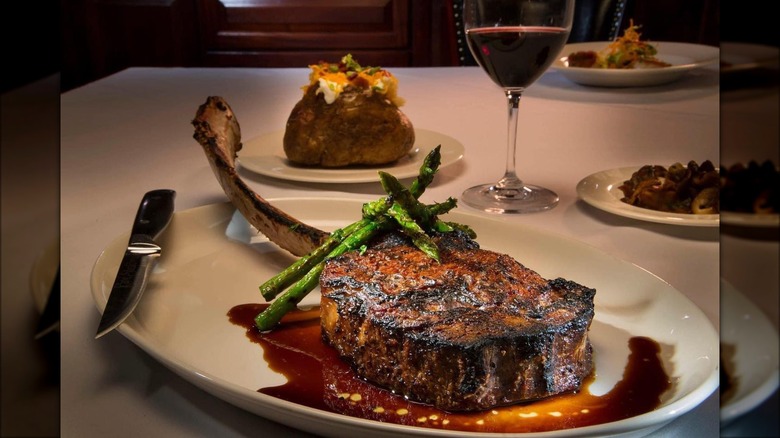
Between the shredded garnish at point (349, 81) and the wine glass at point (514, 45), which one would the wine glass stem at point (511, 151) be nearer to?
the wine glass at point (514, 45)

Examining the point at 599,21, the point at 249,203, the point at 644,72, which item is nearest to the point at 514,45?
the point at 249,203

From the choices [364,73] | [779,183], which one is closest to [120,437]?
[779,183]

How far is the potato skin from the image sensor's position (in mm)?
1505

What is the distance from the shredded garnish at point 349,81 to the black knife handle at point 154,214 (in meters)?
0.50

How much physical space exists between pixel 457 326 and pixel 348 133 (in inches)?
34.7

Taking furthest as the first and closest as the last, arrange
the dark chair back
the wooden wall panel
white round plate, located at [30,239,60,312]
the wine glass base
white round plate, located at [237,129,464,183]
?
→ the wooden wall panel, the dark chair back, white round plate, located at [237,129,464,183], the wine glass base, white round plate, located at [30,239,60,312]

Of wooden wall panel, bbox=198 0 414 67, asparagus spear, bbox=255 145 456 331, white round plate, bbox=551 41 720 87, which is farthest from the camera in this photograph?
wooden wall panel, bbox=198 0 414 67

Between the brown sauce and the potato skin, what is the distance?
765mm

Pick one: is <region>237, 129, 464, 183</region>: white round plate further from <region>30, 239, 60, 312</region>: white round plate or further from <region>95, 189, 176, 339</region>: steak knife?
<region>30, 239, 60, 312</region>: white round plate

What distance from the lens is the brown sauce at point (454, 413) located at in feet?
2.08

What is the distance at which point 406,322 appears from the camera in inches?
27.6

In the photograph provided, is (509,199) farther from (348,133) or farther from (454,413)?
(454,413)

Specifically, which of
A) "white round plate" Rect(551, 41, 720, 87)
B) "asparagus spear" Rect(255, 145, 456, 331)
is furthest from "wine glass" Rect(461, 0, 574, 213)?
"white round plate" Rect(551, 41, 720, 87)

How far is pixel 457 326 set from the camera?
2.24 feet
